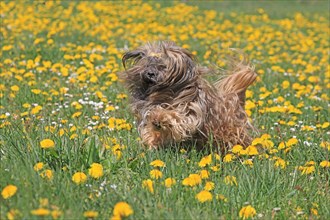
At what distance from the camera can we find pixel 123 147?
15.0 feet

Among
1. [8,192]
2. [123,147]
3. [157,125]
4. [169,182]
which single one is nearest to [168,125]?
[157,125]

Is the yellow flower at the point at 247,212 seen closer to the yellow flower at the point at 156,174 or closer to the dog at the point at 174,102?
the yellow flower at the point at 156,174

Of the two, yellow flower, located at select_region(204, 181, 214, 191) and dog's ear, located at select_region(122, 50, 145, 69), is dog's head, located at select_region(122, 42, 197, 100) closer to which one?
dog's ear, located at select_region(122, 50, 145, 69)

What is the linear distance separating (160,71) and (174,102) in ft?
0.90

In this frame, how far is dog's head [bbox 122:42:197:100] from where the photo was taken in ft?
16.9

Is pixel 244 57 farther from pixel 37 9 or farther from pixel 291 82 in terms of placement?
pixel 37 9

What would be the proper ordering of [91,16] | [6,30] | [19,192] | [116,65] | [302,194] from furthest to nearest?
[91,16] → [6,30] → [116,65] → [302,194] → [19,192]

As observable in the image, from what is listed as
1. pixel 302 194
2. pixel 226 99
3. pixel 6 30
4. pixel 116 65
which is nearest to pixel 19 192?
pixel 302 194

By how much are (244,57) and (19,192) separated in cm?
340

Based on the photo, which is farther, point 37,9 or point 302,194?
point 37,9

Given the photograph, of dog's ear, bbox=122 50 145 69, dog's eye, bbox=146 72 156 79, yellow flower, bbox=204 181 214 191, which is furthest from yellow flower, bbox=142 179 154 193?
dog's ear, bbox=122 50 145 69

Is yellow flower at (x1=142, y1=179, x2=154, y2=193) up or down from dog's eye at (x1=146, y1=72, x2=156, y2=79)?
down

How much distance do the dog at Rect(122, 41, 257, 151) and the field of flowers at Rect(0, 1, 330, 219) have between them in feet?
0.58

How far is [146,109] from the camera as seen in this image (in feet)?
17.1
